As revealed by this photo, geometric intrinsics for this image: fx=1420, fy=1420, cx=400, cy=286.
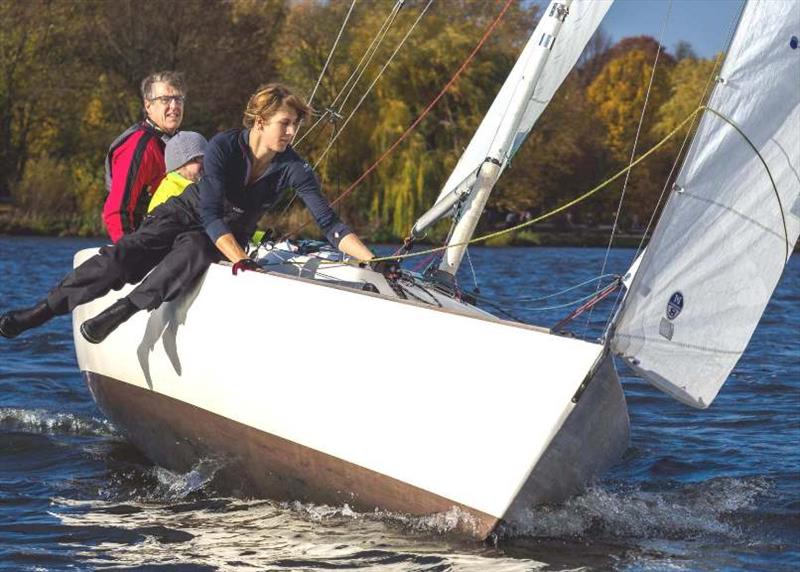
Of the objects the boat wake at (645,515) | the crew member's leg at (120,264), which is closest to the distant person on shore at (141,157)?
the crew member's leg at (120,264)

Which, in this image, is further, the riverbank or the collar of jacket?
the riverbank

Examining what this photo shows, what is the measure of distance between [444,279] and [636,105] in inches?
1441

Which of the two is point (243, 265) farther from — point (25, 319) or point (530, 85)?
point (530, 85)

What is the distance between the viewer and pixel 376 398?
5156 mm

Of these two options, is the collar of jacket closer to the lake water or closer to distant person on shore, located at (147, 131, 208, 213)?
distant person on shore, located at (147, 131, 208, 213)

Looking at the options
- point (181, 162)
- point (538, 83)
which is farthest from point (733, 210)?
point (538, 83)

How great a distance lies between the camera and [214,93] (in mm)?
33188

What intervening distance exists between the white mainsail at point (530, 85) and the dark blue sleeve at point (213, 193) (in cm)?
185

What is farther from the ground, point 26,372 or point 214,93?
point 214,93

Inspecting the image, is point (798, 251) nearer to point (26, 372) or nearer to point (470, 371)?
point (26, 372)

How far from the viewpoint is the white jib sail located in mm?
4617

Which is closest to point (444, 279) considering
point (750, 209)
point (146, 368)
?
point (146, 368)

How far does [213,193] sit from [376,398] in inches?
45.5

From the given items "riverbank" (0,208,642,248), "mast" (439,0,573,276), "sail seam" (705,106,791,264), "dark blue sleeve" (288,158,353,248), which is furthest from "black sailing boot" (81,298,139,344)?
"riverbank" (0,208,642,248)
